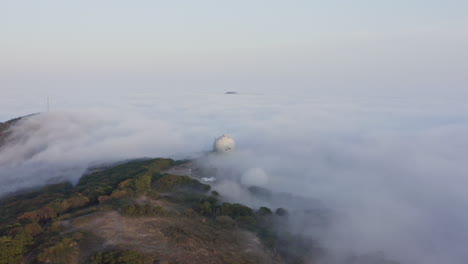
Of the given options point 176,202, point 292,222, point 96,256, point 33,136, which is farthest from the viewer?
point 33,136

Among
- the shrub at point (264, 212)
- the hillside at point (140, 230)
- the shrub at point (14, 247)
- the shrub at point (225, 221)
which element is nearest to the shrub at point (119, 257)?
the hillside at point (140, 230)

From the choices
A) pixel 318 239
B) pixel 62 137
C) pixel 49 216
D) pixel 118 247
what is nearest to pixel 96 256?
pixel 118 247

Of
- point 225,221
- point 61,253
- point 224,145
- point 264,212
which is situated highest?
point 61,253

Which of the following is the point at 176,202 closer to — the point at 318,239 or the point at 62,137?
the point at 318,239

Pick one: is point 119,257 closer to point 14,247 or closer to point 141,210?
point 14,247

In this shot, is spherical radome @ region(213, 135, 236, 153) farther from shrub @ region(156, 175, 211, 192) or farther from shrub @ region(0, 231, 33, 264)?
shrub @ region(0, 231, 33, 264)

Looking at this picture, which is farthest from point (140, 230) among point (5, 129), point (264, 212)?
point (5, 129)

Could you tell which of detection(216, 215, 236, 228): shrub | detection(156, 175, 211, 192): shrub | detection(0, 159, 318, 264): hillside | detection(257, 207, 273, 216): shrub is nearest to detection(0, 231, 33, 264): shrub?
detection(0, 159, 318, 264): hillside

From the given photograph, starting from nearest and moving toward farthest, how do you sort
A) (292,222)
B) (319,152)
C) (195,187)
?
(292,222)
(195,187)
(319,152)
